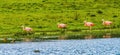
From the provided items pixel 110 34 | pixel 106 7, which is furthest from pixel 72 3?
pixel 110 34

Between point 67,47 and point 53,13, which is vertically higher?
point 67,47

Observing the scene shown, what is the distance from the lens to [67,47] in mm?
42031

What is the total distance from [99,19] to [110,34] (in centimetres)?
1596

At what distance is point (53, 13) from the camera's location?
7175 cm

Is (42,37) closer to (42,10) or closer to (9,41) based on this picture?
(9,41)

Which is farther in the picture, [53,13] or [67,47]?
[53,13]

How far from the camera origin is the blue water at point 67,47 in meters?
37.9

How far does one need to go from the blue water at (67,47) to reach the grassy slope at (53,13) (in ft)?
47.9

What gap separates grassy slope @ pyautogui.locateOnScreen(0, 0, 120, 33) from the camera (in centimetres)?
6519

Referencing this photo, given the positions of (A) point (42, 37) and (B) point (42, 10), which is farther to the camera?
(B) point (42, 10)

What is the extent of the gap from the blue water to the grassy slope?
574 inches

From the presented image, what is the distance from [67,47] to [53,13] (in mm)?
29934

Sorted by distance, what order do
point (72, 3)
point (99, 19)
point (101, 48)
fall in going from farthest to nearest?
1. point (72, 3)
2. point (99, 19)
3. point (101, 48)

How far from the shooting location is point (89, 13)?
2810 inches
